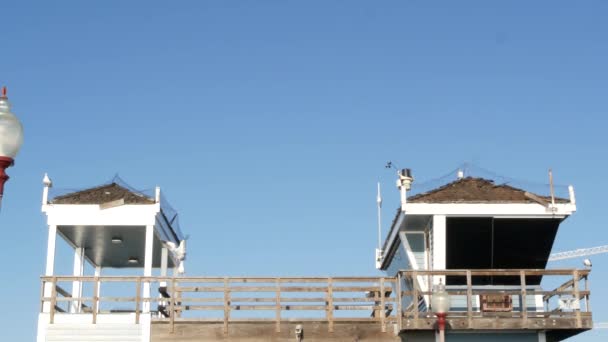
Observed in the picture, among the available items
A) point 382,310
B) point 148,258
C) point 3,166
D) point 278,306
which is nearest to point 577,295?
point 382,310

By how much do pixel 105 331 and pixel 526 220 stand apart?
9.92 metres

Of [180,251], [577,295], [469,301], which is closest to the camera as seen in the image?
[469,301]

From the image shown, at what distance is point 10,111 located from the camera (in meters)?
10.5

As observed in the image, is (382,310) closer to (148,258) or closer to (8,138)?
(148,258)

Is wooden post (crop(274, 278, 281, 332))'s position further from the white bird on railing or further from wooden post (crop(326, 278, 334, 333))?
the white bird on railing

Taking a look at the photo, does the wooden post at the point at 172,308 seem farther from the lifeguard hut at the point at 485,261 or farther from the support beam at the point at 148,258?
the lifeguard hut at the point at 485,261

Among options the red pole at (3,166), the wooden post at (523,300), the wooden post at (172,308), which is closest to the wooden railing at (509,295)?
the wooden post at (523,300)

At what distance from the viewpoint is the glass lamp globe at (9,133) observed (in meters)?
10.3

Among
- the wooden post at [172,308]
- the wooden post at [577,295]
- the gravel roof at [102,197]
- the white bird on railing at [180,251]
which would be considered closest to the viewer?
the wooden post at [577,295]

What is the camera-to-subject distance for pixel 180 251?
26.0 metres

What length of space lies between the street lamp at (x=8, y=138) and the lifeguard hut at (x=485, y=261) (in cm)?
1095

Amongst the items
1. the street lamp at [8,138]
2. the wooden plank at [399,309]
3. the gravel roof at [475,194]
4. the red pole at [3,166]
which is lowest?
the wooden plank at [399,309]

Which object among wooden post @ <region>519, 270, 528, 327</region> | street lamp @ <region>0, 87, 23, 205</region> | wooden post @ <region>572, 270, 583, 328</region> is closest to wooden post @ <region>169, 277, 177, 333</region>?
wooden post @ <region>519, 270, 528, 327</region>

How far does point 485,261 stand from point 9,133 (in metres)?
14.2
